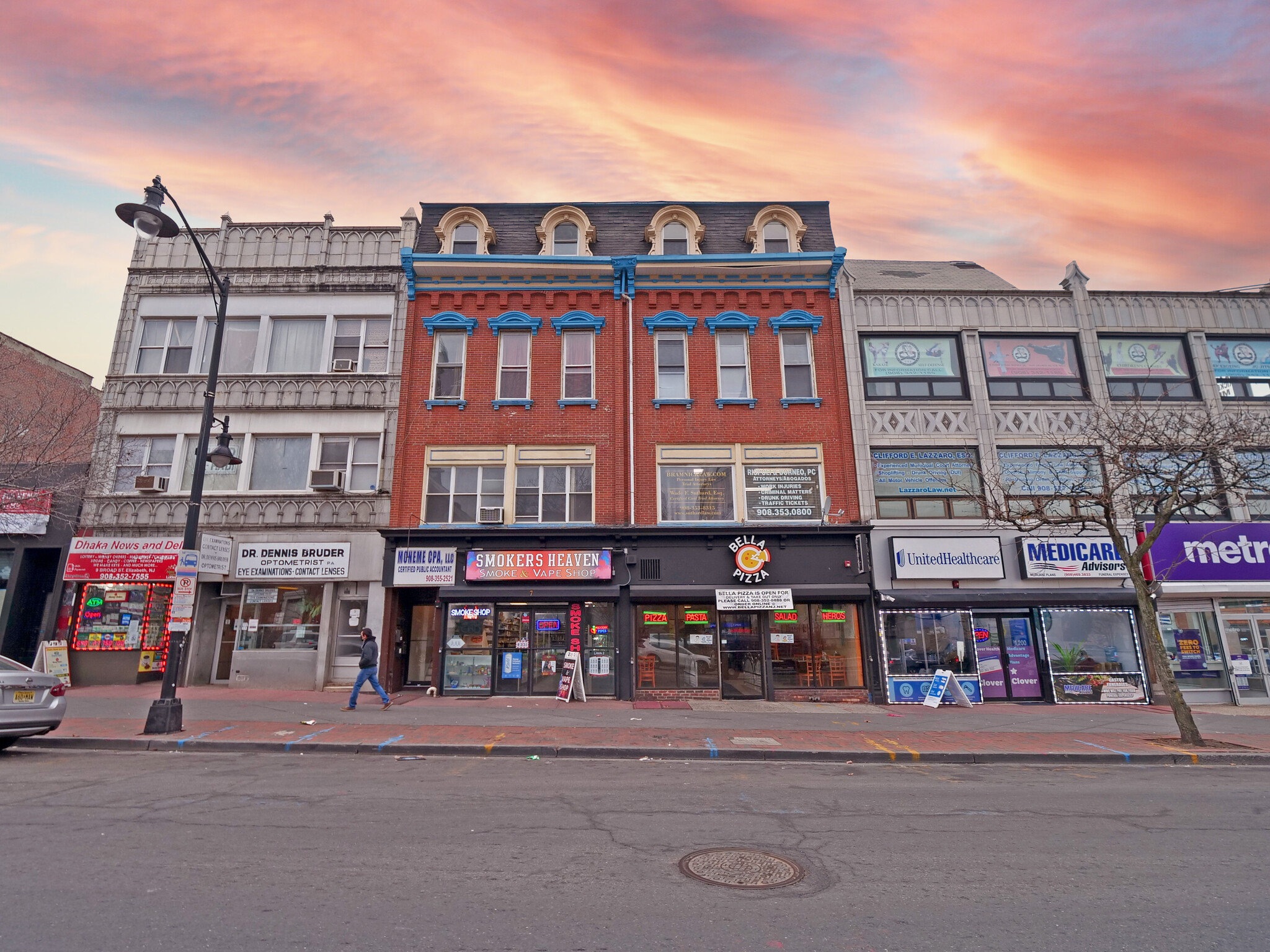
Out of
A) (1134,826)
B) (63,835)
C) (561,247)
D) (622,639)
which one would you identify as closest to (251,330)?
(561,247)

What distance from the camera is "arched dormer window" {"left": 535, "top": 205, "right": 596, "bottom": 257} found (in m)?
20.1

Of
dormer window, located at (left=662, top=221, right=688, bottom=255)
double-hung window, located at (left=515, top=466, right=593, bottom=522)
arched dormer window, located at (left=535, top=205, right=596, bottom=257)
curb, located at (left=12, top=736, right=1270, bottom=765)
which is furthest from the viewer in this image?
dormer window, located at (left=662, top=221, right=688, bottom=255)

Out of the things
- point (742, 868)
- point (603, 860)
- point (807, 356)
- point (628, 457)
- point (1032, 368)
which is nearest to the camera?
point (742, 868)

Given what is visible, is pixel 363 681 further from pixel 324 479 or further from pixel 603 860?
pixel 603 860

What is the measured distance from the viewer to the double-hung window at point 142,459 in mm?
18516

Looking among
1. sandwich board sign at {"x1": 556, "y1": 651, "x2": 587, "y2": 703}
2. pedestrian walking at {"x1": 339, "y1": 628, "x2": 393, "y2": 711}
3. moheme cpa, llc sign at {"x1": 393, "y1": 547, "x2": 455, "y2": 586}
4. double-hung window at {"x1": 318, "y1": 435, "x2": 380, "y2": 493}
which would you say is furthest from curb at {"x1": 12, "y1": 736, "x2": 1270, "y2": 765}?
double-hung window at {"x1": 318, "y1": 435, "x2": 380, "y2": 493}

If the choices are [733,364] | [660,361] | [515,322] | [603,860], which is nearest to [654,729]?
[603,860]

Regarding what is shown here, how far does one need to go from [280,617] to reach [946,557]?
17.8 m

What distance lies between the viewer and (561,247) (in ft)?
66.9

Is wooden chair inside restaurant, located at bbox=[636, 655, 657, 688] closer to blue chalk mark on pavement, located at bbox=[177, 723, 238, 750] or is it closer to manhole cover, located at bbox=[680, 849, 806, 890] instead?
blue chalk mark on pavement, located at bbox=[177, 723, 238, 750]

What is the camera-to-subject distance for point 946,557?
677 inches

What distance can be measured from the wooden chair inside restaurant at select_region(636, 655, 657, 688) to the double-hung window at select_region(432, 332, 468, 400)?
8.99m

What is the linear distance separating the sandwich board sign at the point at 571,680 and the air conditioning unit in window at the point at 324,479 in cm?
795

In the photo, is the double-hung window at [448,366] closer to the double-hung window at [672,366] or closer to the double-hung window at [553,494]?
the double-hung window at [553,494]
